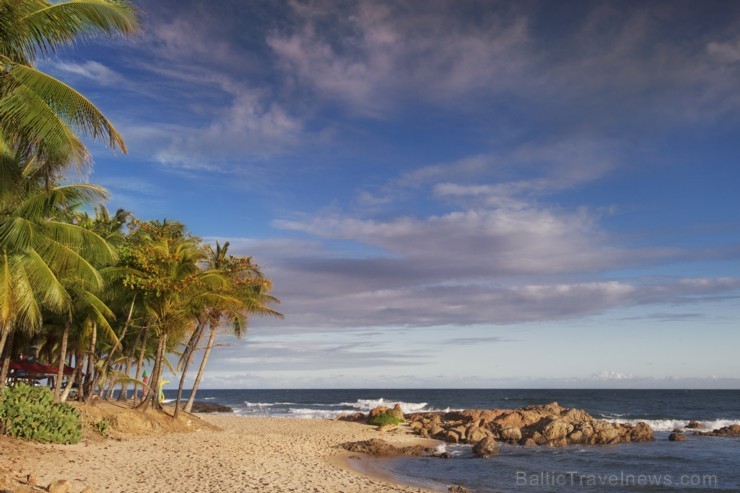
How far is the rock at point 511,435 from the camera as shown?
30.3m

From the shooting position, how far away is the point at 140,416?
23.2 m

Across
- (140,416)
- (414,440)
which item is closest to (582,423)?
(414,440)

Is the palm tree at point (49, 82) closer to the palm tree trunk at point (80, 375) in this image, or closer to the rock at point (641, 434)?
the palm tree trunk at point (80, 375)

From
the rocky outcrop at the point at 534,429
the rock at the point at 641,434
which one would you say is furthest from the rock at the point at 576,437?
the rock at the point at 641,434

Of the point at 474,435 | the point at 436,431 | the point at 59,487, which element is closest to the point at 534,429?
the point at 474,435

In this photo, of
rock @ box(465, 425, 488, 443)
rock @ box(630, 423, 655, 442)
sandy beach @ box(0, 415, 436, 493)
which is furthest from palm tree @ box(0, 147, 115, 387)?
rock @ box(630, 423, 655, 442)

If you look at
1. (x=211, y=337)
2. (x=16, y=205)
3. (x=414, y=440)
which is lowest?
(x=414, y=440)

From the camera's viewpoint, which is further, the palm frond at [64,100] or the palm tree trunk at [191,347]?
the palm tree trunk at [191,347]

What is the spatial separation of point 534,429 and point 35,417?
1007 inches

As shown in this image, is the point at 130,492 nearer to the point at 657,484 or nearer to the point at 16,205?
the point at 16,205

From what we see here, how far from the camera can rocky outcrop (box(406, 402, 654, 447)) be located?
30.0m

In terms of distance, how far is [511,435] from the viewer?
100 ft

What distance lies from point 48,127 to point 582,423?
30859 millimetres

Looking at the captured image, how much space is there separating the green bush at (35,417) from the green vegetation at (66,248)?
0.18ft
